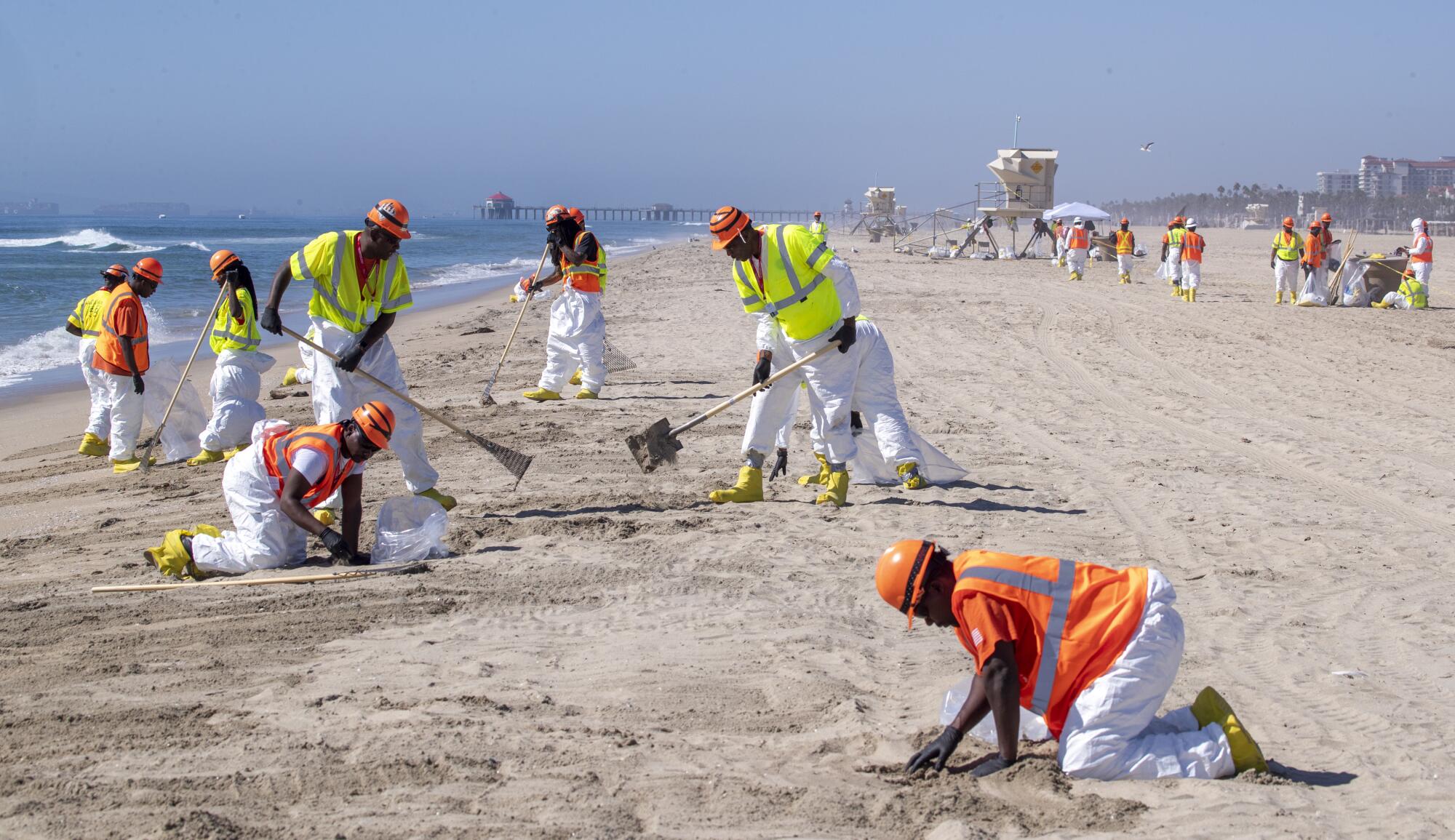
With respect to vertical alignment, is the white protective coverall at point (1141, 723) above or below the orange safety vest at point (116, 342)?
below

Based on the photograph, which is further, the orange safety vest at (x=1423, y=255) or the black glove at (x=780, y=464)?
the orange safety vest at (x=1423, y=255)

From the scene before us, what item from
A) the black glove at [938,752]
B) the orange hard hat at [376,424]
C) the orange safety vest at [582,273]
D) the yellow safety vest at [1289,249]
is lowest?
the black glove at [938,752]

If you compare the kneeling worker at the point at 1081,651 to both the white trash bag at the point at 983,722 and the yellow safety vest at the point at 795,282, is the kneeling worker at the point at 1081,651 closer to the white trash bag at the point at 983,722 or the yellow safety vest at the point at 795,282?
the white trash bag at the point at 983,722

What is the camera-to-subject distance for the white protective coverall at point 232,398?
8.94m

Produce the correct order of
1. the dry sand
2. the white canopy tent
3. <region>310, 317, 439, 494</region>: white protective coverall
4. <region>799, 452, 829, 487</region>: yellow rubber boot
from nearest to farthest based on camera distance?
the dry sand, <region>310, 317, 439, 494</region>: white protective coverall, <region>799, 452, 829, 487</region>: yellow rubber boot, the white canopy tent

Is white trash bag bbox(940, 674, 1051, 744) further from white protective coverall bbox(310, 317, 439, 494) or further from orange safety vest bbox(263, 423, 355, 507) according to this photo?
white protective coverall bbox(310, 317, 439, 494)

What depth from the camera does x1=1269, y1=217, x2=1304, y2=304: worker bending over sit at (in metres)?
20.3

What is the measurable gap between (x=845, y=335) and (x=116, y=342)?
574 centimetres

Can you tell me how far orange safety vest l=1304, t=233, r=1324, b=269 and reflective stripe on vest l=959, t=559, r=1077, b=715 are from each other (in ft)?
60.6

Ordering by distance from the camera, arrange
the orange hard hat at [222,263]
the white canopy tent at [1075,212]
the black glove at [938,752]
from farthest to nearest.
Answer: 1. the white canopy tent at [1075,212]
2. the orange hard hat at [222,263]
3. the black glove at [938,752]

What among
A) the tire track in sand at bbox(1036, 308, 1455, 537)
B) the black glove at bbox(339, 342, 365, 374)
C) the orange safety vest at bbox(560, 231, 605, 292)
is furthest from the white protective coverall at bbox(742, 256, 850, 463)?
the orange safety vest at bbox(560, 231, 605, 292)

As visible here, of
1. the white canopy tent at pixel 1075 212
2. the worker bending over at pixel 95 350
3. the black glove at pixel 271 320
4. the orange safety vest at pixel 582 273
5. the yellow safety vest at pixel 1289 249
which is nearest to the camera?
the black glove at pixel 271 320

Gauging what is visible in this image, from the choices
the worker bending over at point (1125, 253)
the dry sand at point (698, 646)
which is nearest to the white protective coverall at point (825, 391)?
the dry sand at point (698, 646)

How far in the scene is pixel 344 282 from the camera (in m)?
6.86
